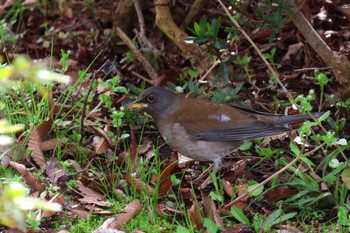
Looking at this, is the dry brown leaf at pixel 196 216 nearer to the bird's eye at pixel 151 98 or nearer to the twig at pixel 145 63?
the bird's eye at pixel 151 98

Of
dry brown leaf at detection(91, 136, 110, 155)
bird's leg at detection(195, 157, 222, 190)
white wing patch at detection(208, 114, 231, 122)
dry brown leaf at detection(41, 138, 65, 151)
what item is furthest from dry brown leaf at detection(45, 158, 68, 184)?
white wing patch at detection(208, 114, 231, 122)

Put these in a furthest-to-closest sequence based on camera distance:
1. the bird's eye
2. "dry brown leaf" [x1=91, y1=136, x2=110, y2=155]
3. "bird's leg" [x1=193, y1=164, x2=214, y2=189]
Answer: the bird's eye < "dry brown leaf" [x1=91, y1=136, x2=110, y2=155] < "bird's leg" [x1=193, y1=164, x2=214, y2=189]

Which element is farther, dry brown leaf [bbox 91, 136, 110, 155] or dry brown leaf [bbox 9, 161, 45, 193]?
dry brown leaf [bbox 91, 136, 110, 155]

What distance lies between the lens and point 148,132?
19.4ft

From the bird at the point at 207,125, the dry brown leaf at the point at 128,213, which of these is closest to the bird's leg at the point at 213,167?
the bird at the point at 207,125

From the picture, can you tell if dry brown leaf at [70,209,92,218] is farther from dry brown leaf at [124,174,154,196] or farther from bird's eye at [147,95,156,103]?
bird's eye at [147,95,156,103]

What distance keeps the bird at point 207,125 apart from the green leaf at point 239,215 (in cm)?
83

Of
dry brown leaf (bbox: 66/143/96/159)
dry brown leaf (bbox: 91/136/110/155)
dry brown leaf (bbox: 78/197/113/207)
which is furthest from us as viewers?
dry brown leaf (bbox: 91/136/110/155)

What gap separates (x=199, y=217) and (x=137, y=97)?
1610 mm

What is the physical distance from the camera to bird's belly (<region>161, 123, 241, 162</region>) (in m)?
5.29

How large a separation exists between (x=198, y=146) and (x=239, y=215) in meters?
0.97

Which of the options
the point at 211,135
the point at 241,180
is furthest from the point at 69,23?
the point at 241,180

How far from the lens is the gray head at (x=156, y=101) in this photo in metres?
5.53

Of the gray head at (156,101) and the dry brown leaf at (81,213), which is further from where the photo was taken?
the gray head at (156,101)
